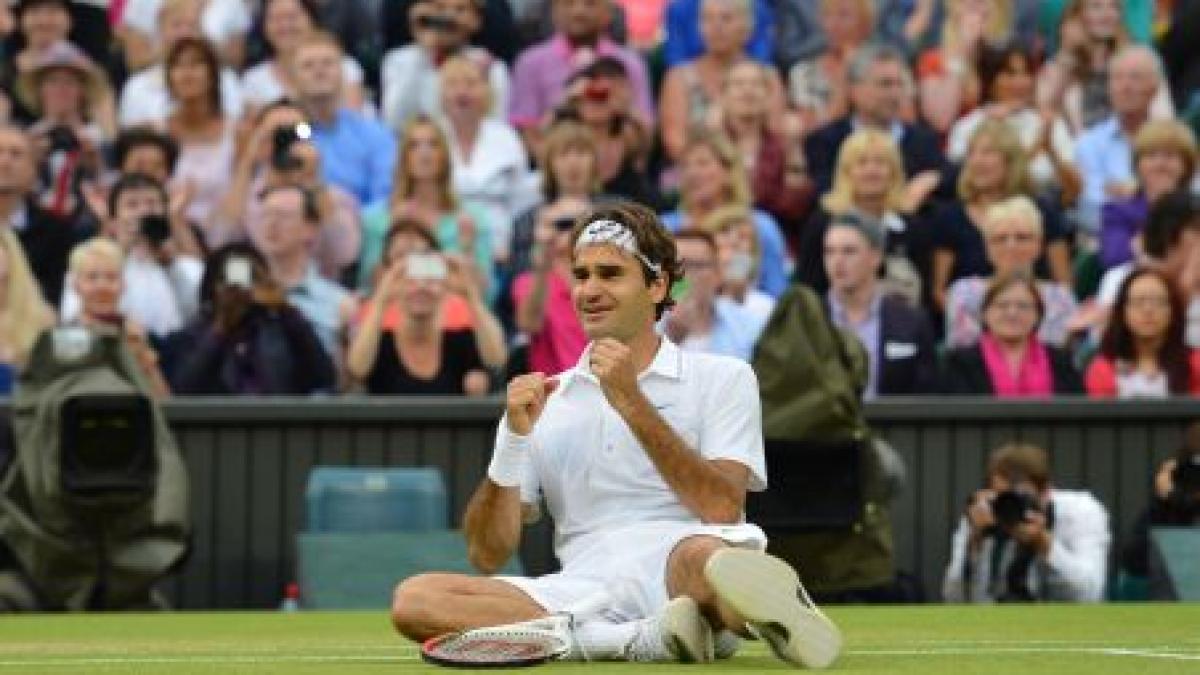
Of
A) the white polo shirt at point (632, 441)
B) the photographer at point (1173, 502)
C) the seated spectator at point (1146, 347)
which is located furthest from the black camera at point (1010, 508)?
the white polo shirt at point (632, 441)

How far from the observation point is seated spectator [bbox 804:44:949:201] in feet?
62.6

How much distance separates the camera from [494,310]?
699 inches

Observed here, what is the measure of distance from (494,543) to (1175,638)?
2931 millimetres

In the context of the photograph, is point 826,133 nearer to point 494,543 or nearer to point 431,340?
point 431,340

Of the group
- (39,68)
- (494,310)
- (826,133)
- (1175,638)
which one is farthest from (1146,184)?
(1175,638)

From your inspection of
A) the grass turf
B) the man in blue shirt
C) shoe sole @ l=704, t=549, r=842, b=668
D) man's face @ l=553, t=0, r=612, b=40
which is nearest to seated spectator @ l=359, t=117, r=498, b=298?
the man in blue shirt

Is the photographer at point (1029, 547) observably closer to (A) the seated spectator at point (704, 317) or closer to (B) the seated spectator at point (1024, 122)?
(A) the seated spectator at point (704, 317)

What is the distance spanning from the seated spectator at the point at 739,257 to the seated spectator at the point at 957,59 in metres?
2.36

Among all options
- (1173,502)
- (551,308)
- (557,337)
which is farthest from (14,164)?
(1173,502)

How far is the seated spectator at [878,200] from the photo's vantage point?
17938mm

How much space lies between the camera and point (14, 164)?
58.3 ft

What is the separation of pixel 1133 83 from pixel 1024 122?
2.18 ft

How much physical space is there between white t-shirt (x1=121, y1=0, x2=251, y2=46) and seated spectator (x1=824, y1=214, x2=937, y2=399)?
414 cm

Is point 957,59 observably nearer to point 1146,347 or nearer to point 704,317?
point 1146,347
